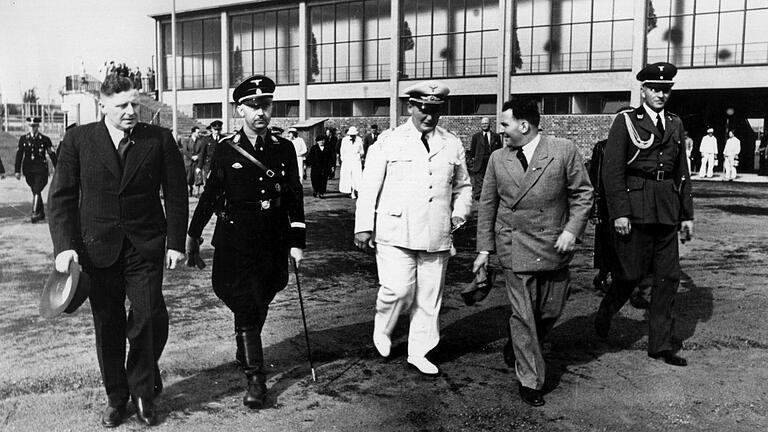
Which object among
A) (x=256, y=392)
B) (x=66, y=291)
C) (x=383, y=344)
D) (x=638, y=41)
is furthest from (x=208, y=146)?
(x=638, y=41)

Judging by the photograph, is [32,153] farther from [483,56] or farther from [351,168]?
[483,56]

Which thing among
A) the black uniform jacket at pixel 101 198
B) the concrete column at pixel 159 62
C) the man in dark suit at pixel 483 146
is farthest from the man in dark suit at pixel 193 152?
the concrete column at pixel 159 62

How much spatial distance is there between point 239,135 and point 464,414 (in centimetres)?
235

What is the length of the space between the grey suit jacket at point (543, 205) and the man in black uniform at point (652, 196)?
30.9 inches

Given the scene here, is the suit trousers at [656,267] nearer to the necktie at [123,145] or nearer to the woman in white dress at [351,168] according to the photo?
the necktie at [123,145]

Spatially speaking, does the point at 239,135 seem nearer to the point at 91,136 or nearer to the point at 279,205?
the point at 279,205

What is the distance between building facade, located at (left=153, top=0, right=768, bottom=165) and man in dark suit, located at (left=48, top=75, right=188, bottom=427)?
3204 cm

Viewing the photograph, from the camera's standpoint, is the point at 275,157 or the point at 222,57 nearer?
the point at 275,157

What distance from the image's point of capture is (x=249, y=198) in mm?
4895

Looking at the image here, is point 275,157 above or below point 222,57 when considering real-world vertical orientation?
below

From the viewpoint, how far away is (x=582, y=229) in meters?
5.05

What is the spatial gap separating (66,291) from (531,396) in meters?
2.90

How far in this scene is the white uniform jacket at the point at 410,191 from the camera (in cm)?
539

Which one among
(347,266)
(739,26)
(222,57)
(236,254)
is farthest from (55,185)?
(222,57)
